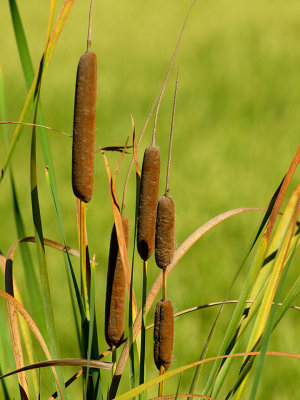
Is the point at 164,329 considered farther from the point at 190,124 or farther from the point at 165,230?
the point at 190,124

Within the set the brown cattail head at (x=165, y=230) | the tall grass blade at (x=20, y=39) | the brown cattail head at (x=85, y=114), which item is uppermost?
the tall grass blade at (x=20, y=39)

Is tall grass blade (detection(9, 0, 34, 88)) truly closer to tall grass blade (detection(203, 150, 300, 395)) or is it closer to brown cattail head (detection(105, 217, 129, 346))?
brown cattail head (detection(105, 217, 129, 346))

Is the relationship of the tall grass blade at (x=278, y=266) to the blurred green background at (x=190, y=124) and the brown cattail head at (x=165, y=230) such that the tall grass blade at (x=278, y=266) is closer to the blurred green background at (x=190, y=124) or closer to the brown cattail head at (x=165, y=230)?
the brown cattail head at (x=165, y=230)

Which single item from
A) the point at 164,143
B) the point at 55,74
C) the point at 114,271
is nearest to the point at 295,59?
the point at 164,143

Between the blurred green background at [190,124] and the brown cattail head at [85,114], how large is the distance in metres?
0.84

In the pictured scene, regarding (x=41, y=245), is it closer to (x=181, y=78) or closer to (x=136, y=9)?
(x=181, y=78)

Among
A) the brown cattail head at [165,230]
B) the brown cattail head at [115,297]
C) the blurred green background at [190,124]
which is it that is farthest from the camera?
the blurred green background at [190,124]

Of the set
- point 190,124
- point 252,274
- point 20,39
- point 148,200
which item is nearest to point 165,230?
point 148,200

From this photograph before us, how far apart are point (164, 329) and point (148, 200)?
0.16 metres

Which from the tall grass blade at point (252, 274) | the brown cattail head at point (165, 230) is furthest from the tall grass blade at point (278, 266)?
the brown cattail head at point (165, 230)

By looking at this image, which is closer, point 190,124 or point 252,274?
point 252,274

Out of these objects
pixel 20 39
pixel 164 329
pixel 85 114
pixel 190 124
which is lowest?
pixel 164 329

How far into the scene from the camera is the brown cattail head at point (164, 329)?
29.6 inches

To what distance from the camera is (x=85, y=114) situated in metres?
0.76
